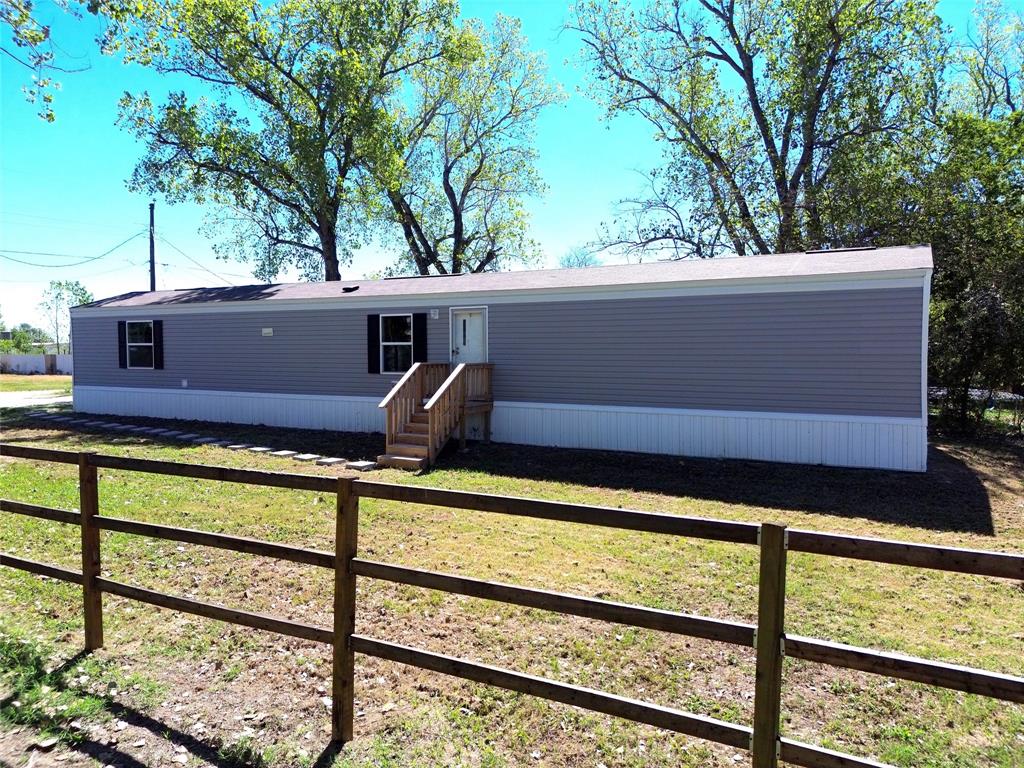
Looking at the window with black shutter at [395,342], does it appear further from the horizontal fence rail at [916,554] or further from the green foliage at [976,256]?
the horizontal fence rail at [916,554]

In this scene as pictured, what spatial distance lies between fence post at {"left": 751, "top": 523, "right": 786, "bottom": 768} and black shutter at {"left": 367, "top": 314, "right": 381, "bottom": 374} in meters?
11.7

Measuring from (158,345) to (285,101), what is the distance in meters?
10.5

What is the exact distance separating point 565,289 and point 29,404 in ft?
61.2

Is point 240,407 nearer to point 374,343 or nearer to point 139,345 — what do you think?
point 139,345

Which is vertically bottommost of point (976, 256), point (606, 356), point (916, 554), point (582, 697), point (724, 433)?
point (582, 697)

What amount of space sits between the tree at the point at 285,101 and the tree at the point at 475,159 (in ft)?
9.45

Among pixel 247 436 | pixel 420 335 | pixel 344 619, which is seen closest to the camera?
pixel 344 619

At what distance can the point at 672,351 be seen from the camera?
1063 cm

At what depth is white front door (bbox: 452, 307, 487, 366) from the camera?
1227cm

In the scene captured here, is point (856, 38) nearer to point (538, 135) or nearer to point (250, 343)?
point (538, 135)

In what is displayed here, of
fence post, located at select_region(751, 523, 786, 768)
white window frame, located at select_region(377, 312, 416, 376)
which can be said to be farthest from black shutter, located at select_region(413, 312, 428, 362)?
fence post, located at select_region(751, 523, 786, 768)

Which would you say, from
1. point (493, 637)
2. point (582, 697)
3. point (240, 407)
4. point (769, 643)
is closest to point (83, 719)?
point (493, 637)

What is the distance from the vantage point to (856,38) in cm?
1950

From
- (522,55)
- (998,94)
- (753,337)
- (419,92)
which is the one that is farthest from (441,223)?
(998,94)
